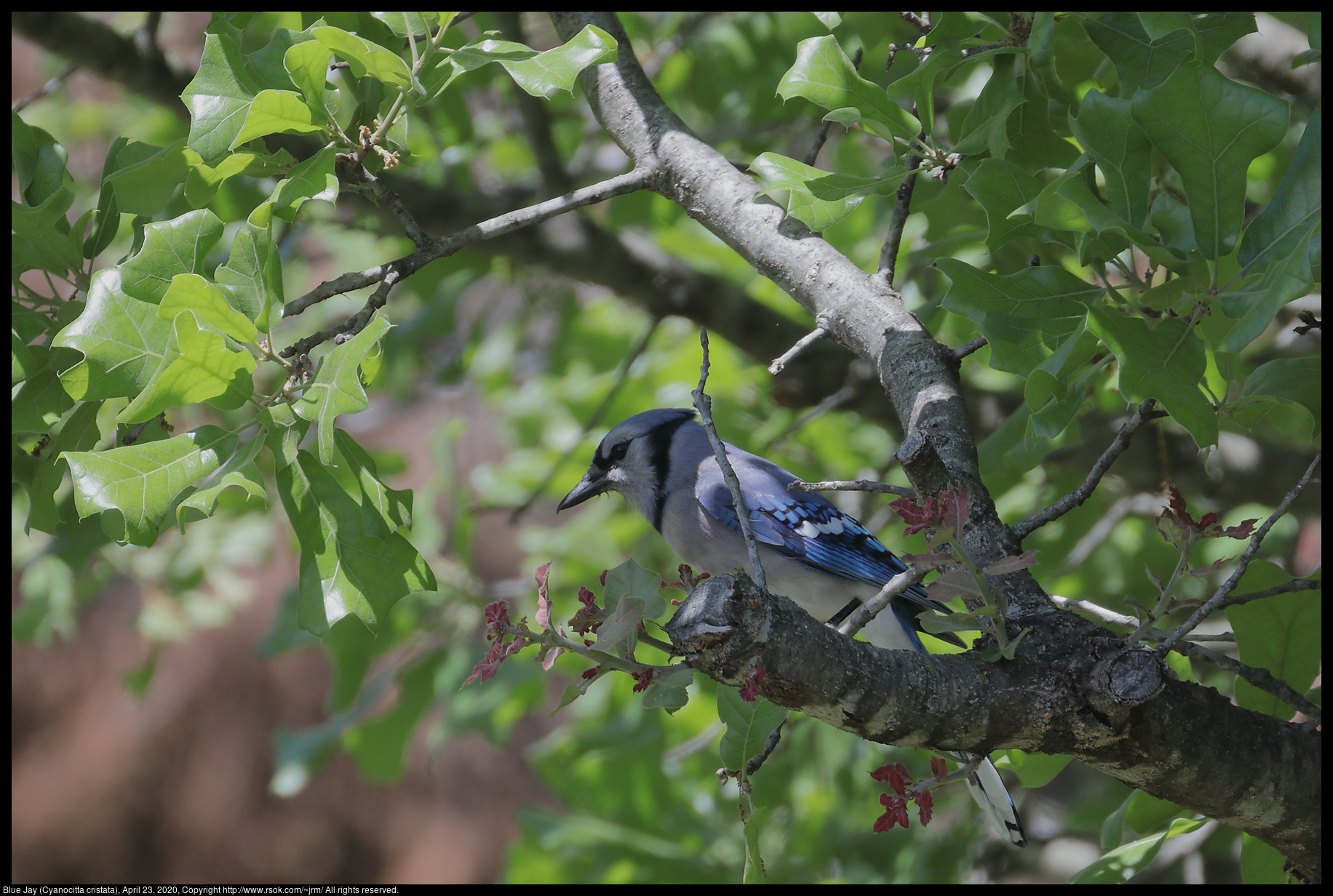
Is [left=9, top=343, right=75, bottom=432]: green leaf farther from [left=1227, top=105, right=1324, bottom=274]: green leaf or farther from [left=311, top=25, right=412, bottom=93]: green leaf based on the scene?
[left=1227, top=105, right=1324, bottom=274]: green leaf

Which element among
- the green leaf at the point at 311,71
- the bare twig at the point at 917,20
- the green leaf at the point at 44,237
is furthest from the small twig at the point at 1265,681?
the green leaf at the point at 44,237

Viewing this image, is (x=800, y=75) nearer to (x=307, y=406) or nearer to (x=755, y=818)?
(x=307, y=406)

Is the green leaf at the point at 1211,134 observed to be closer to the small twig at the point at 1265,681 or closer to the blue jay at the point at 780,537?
the small twig at the point at 1265,681

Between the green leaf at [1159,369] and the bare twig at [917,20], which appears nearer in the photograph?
the green leaf at [1159,369]

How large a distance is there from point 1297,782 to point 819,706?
513 millimetres

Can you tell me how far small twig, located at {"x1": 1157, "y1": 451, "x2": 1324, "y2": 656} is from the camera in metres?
0.88

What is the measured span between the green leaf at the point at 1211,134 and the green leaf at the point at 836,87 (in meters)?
0.31

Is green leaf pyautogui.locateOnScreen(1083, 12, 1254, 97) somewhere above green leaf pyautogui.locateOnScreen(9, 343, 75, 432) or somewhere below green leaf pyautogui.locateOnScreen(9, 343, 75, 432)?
above

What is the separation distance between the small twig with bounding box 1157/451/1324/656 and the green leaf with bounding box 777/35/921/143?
1.83ft

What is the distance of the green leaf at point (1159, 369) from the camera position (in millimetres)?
886

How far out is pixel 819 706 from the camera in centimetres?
87

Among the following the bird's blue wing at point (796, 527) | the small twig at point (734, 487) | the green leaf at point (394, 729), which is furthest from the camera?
the green leaf at point (394, 729)

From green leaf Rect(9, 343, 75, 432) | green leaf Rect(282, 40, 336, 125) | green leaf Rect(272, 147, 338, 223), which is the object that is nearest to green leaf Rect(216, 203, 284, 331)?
green leaf Rect(272, 147, 338, 223)

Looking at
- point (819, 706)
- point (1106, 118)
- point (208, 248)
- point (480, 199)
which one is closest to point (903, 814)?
point (819, 706)
